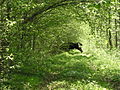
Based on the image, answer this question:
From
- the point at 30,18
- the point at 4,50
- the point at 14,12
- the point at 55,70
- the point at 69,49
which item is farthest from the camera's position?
the point at 69,49

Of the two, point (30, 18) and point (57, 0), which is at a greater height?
point (57, 0)

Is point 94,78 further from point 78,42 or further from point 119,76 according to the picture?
point 78,42

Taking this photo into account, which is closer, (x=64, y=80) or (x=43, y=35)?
(x=64, y=80)

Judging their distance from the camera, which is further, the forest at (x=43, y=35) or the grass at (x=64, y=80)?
the grass at (x=64, y=80)

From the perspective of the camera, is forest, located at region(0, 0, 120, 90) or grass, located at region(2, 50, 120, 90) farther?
grass, located at region(2, 50, 120, 90)

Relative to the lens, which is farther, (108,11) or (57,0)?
(57,0)

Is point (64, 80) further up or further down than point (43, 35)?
further down

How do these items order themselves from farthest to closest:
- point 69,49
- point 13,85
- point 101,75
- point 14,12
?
point 69,49 < point 101,75 < point 13,85 < point 14,12

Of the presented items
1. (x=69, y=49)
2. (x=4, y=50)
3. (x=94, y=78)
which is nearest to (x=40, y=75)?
(x=94, y=78)

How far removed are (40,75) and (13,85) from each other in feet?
11.2

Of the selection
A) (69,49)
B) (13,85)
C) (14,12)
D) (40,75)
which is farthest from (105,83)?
(69,49)

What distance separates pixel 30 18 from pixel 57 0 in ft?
6.36

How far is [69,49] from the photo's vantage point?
111 feet

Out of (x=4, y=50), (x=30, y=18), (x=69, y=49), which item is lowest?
(x=69, y=49)
